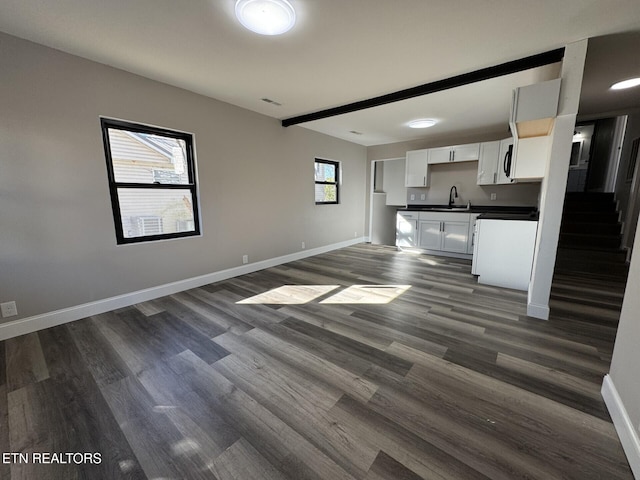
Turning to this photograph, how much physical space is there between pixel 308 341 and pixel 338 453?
0.99 metres

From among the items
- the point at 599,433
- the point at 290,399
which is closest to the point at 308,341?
the point at 290,399

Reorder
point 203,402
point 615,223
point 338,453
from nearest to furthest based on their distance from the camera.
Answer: point 338,453, point 203,402, point 615,223

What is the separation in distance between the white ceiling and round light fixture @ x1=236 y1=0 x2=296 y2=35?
0.30 feet

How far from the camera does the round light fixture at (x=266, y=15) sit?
1712mm

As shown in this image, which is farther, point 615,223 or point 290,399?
point 615,223

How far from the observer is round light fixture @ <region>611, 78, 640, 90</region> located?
2.95m

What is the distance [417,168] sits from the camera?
18.8 feet

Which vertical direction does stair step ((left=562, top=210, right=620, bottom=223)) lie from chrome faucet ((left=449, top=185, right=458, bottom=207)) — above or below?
below

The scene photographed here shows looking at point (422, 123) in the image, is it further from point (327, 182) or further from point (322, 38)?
point (322, 38)

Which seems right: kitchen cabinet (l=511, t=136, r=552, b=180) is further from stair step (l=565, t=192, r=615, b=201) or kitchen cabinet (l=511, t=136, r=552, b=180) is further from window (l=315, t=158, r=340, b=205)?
stair step (l=565, t=192, r=615, b=201)

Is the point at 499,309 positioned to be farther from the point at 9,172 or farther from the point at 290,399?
the point at 9,172

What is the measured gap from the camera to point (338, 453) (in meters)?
1.23

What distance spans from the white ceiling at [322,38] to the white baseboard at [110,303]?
2.47 meters

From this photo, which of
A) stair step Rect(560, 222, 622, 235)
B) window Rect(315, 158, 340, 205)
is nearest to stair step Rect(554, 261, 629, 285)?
stair step Rect(560, 222, 622, 235)
